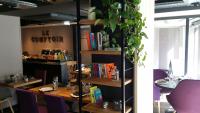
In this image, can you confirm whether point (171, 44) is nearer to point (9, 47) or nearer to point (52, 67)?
point (52, 67)

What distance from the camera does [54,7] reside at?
5.49 meters

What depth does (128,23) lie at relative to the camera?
2.18m

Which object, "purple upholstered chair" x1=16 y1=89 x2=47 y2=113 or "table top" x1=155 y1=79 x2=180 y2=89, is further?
"table top" x1=155 y1=79 x2=180 y2=89

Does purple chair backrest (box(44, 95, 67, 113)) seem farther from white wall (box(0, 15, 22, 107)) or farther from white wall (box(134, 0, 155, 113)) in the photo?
white wall (box(0, 15, 22, 107))

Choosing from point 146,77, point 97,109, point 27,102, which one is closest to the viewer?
point 97,109

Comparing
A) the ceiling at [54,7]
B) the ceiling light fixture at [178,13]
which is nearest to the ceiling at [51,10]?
the ceiling at [54,7]

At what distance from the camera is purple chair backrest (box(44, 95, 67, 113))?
9.08 ft

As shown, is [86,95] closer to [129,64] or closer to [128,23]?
[129,64]

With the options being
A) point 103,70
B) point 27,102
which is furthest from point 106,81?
point 27,102

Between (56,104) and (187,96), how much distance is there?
2.08 metres

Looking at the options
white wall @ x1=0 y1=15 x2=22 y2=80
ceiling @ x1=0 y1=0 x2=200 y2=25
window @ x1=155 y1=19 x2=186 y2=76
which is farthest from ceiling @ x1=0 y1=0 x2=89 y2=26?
window @ x1=155 y1=19 x2=186 y2=76

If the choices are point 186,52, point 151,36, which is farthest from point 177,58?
point 151,36

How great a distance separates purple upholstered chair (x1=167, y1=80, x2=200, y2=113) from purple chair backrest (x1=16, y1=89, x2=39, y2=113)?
231 cm

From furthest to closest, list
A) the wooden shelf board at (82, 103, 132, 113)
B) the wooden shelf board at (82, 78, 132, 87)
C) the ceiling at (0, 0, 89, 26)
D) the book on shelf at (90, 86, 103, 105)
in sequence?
the ceiling at (0, 0, 89, 26), the book on shelf at (90, 86, 103, 105), the wooden shelf board at (82, 103, 132, 113), the wooden shelf board at (82, 78, 132, 87)
